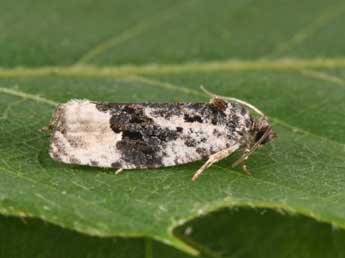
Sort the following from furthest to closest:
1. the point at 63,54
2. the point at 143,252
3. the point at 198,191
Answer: the point at 63,54 < the point at 143,252 < the point at 198,191

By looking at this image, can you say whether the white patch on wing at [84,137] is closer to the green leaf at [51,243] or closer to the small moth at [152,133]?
the small moth at [152,133]

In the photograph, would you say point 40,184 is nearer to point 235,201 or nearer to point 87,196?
point 87,196

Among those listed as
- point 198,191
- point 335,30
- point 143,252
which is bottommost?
point 143,252

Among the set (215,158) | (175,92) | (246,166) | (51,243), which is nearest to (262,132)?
(246,166)

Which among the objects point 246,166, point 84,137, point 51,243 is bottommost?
point 51,243

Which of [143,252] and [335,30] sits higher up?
[335,30]

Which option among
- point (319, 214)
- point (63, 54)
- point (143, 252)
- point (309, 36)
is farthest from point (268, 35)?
point (319, 214)

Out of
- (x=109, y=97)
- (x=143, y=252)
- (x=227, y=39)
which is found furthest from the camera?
(x=227, y=39)

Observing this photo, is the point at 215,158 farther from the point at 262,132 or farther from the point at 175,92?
the point at 175,92
